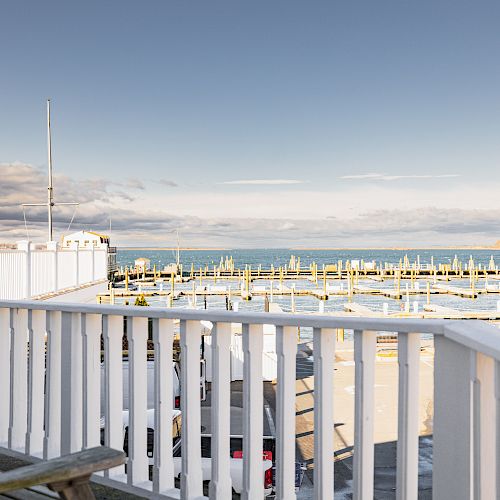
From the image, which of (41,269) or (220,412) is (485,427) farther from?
(41,269)

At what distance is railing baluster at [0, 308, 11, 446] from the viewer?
290 cm

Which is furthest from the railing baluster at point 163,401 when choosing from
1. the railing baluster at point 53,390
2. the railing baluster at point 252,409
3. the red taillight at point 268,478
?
the red taillight at point 268,478

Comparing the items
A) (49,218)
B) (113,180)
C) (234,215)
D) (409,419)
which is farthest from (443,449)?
(234,215)

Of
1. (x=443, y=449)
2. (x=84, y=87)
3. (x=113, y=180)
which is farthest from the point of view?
(x=113, y=180)

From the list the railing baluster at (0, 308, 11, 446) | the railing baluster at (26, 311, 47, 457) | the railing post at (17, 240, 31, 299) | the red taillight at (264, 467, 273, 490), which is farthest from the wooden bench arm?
the railing post at (17, 240, 31, 299)

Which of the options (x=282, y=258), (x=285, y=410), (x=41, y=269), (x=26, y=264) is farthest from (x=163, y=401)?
(x=282, y=258)

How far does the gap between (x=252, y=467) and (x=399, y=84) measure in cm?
5083

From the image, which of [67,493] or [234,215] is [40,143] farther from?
[67,493]

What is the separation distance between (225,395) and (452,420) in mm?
805

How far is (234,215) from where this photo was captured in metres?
82.5

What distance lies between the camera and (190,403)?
2.21 metres

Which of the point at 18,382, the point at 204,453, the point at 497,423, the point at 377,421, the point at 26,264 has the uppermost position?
the point at 26,264

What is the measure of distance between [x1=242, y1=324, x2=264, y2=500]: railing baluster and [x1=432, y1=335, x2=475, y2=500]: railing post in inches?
23.8

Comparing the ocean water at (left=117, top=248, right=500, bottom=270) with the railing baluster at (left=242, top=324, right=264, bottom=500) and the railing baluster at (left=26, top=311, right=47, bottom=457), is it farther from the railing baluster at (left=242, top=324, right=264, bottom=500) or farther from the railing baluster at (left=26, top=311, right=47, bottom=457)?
the railing baluster at (left=242, top=324, right=264, bottom=500)
